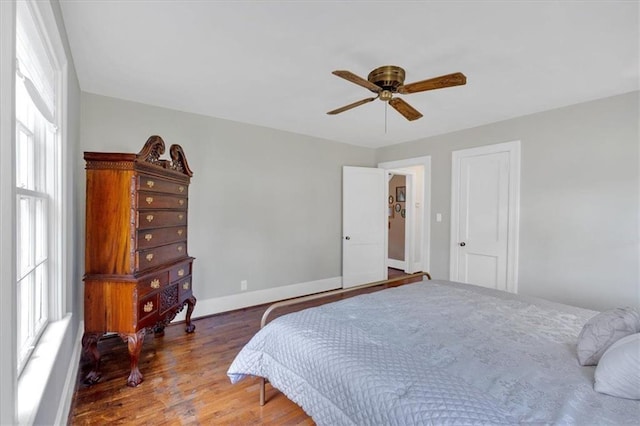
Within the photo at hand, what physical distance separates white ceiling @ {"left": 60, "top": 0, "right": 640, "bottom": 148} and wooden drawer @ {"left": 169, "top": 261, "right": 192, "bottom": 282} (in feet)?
5.33

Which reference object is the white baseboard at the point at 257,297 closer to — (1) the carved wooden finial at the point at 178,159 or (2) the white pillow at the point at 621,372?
(1) the carved wooden finial at the point at 178,159

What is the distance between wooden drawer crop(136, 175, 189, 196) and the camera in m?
2.18

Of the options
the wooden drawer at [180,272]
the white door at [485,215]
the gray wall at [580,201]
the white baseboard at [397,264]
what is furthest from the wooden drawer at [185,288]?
the white baseboard at [397,264]

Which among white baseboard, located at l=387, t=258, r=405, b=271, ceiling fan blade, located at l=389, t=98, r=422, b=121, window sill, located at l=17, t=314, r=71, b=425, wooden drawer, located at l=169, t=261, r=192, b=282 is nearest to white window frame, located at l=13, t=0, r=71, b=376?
window sill, located at l=17, t=314, r=71, b=425

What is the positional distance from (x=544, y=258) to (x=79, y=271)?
4.55 metres

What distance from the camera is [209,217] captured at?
3.46m

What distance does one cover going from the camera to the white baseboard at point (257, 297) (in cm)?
343

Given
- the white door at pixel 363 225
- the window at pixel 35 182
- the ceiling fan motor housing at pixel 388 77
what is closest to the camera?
the window at pixel 35 182

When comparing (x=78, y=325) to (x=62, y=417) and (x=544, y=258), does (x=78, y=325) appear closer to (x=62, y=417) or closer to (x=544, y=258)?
(x=62, y=417)

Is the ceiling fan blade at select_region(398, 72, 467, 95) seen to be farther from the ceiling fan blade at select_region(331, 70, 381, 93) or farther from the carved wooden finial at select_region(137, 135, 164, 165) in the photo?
the carved wooden finial at select_region(137, 135, 164, 165)

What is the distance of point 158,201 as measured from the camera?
94.3 inches

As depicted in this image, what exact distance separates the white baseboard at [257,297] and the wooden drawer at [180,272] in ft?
2.24

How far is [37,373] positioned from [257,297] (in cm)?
268

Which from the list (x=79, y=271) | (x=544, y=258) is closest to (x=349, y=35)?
(x=79, y=271)
